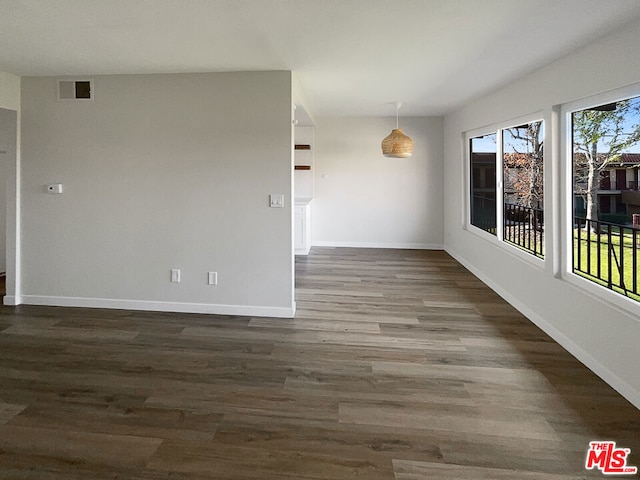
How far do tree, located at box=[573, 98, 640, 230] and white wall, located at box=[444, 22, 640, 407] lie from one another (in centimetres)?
16

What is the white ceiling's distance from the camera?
2398 millimetres

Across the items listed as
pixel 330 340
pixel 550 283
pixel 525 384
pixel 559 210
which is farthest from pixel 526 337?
pixel 330 340

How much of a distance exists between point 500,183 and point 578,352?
2579mm

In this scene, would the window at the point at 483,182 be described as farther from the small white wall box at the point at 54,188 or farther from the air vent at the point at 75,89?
the small white wall box at the point at 54,188

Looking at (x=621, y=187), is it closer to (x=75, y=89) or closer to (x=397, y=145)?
(x=397, y=145)

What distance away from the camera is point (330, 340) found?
11.1 feet

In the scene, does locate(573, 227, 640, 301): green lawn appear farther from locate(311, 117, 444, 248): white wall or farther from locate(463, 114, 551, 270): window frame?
locate(311, 117, 444, 248): white wall

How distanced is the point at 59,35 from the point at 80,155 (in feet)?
4.85

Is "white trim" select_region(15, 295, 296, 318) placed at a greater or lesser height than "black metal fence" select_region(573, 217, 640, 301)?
lesser

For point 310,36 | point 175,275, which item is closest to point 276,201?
point 175,275

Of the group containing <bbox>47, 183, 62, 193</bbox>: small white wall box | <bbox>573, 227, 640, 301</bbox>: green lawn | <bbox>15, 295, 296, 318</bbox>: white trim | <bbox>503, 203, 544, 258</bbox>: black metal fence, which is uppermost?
<bbox>47, 183, 62, 193</bbox>: small white wall box

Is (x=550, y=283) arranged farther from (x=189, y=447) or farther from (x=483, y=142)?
(x=189, y=447)

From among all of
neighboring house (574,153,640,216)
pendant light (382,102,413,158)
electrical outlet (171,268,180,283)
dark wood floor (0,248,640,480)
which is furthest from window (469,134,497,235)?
electrical outlet (171,268,180,283)

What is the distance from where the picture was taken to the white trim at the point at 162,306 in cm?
400
